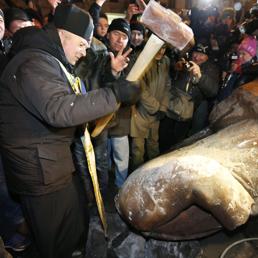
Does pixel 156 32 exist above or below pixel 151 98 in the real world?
above

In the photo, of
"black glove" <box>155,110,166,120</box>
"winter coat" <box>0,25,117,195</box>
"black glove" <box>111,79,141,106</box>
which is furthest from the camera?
"black glove" <box>155,110,166,120</box>

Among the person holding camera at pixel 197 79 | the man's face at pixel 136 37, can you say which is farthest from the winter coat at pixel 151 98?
the man's face at pixel 136 37

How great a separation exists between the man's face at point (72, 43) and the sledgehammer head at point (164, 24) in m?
0.52

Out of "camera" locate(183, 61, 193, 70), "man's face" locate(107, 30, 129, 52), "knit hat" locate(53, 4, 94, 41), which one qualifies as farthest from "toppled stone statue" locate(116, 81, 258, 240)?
"man's face" locate(107, 30, 129, 52)

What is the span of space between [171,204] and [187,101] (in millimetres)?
2502

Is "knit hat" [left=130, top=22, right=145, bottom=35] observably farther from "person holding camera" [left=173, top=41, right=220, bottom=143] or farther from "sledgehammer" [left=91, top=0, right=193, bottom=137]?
"sledgehammer" [left=91, top=0, right=193, bottom=137]

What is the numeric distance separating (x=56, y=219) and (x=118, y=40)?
7.71 feet

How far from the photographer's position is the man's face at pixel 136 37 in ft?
14.2

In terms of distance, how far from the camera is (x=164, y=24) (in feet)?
7.47

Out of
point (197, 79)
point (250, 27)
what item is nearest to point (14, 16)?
point (197, 79)

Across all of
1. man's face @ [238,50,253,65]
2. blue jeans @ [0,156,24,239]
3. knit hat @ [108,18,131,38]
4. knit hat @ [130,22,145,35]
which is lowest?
blue jeans @ [0,156,24,239]

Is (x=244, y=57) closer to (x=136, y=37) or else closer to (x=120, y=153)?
(x=136, y=37)

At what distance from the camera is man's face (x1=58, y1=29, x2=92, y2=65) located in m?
2.21

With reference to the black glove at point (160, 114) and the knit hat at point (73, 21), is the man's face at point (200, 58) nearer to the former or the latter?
the black glove at point (160, 114)
